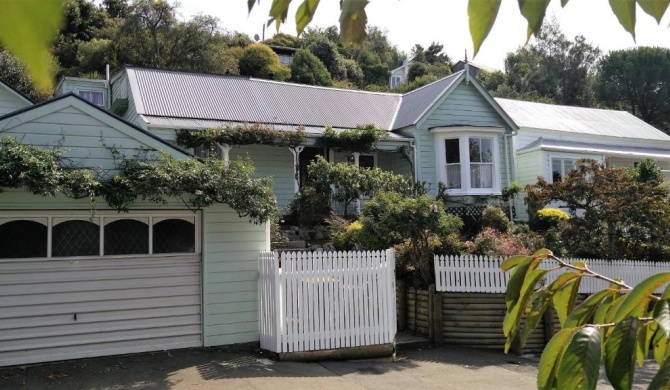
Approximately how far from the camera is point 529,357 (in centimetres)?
1108

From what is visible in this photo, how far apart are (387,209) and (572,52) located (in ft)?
177

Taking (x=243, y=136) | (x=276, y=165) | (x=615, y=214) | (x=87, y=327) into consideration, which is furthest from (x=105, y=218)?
(x=276, y=165)

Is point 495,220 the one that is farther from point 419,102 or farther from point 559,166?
point 559,166

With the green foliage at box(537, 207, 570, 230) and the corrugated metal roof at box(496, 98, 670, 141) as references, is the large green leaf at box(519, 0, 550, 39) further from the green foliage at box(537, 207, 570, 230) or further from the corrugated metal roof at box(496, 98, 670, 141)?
the corrugated metal roof at box(496, 98, 670, 141)

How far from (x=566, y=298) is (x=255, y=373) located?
7.49 m

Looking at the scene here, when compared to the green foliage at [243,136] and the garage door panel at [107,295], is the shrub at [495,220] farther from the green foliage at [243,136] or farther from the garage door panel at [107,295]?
the garage door panel at [107,295]

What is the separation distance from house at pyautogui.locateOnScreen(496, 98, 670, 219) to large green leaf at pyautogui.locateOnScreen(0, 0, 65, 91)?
24622 millimetres

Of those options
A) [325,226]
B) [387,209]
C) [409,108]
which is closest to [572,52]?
[409,108]

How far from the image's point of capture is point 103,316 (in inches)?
364

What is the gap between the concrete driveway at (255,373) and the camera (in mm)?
8062

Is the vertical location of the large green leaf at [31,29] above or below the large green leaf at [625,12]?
below

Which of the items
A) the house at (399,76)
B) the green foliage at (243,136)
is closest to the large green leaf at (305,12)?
the green foliage at (243,136)

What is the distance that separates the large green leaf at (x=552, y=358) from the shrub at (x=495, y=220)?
17640 millimetres

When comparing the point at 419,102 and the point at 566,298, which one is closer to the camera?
the point at 566,298
